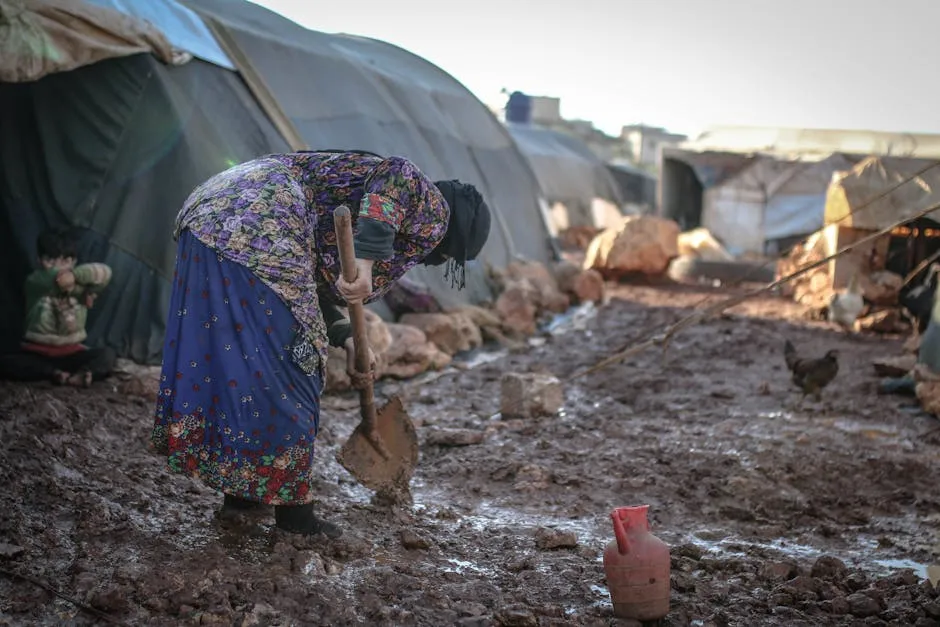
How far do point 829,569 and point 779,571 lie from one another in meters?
0.18

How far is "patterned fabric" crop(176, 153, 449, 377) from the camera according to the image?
10.3 feet

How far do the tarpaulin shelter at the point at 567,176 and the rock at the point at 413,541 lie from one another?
17.7 m

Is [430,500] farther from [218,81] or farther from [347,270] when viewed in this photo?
[218,81]

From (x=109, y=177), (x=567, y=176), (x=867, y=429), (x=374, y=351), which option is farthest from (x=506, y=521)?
(x=567, y=176)

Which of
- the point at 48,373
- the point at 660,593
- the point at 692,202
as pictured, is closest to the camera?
the point at 660,593

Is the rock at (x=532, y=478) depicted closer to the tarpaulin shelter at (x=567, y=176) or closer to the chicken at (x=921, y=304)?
the chicken at (x=921, y=304)

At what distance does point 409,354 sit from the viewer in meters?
7.17

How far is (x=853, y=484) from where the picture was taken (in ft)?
15.7

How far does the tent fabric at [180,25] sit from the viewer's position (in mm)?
6352

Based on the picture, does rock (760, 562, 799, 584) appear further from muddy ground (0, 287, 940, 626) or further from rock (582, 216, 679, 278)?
rock (582, 216, 679, 278)

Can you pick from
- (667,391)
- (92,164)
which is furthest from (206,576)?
(667,391)

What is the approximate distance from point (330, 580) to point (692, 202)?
16154mm

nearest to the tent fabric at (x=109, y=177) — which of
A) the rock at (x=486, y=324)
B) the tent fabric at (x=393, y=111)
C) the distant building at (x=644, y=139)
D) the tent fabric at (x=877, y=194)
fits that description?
the tent fabric at (x=393, y=111)

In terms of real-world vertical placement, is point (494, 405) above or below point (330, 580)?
below
